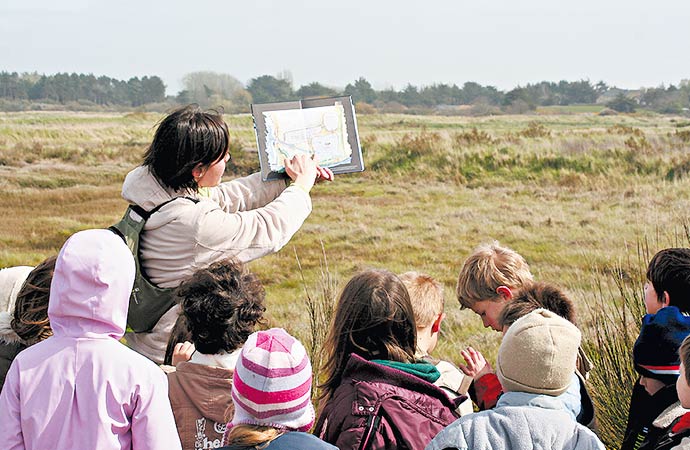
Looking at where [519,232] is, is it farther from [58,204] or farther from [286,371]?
[286,371]

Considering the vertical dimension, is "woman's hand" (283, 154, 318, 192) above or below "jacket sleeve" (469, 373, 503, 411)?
above

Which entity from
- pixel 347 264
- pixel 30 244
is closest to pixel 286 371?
pixel 347 264

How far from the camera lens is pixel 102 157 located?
1511 cm

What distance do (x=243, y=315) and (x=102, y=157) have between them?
43.9 ft

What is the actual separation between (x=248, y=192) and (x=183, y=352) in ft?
3.15

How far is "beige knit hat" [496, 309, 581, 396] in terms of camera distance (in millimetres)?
2270

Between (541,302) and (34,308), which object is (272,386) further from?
(541,302)

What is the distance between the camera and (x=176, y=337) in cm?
298

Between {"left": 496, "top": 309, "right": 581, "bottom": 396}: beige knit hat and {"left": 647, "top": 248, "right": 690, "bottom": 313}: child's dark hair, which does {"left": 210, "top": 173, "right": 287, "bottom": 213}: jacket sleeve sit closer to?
{"left": 496, "top": 309, "right": 581, "bottom": 396}: beige knit hat

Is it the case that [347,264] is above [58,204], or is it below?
below

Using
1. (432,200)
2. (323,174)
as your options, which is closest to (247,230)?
(323,174)

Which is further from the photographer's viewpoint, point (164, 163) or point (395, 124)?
point (395, 124)

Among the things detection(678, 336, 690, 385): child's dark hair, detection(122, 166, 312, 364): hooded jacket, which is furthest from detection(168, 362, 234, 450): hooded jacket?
detection(678, 336, 690, 385): child's dark hair

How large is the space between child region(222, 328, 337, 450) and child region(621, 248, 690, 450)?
4.92 ft
